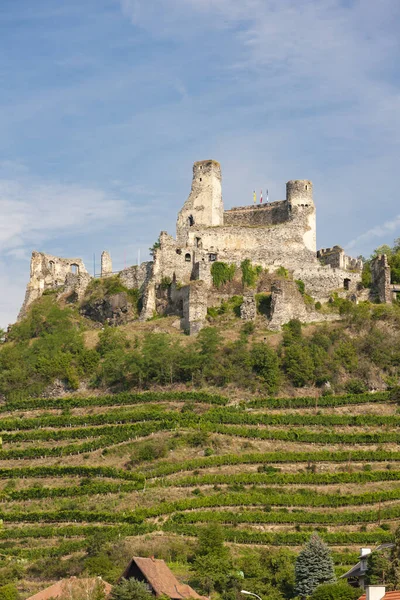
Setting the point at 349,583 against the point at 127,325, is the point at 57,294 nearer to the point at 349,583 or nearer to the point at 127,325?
the point at 127,325

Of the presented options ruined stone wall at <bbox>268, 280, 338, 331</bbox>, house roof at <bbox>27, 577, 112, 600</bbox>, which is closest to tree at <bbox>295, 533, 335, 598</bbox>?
house roof at <bbox>27, 577, 112, 600</bbox>

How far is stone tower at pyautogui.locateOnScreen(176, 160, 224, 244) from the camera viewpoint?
286 feet

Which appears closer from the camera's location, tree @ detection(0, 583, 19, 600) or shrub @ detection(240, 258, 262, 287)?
tree @ detection(0, 583, 19, 600)

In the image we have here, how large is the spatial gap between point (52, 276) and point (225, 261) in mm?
15622

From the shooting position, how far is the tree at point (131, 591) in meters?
45.1

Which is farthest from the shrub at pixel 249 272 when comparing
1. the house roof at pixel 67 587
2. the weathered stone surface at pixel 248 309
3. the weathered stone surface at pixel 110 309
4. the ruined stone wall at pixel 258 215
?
the house roof at pixel 67 587

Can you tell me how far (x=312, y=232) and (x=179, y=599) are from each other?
4430cm

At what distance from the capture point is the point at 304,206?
8681 centimetres

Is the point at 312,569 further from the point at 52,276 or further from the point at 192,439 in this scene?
the point at 52,276

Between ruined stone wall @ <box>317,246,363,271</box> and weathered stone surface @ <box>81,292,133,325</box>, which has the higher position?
ruined stone wall @ <box>317,246,363,271</box>

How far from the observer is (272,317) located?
78.2m

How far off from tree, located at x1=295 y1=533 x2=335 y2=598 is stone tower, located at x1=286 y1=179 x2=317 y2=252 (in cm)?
3756

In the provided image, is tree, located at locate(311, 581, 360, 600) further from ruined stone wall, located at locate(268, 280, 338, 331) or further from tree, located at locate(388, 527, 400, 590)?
ruined stone wall, located at locate(268, 280, 338, 331)

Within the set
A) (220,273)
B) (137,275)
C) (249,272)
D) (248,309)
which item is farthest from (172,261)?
(248,309)
